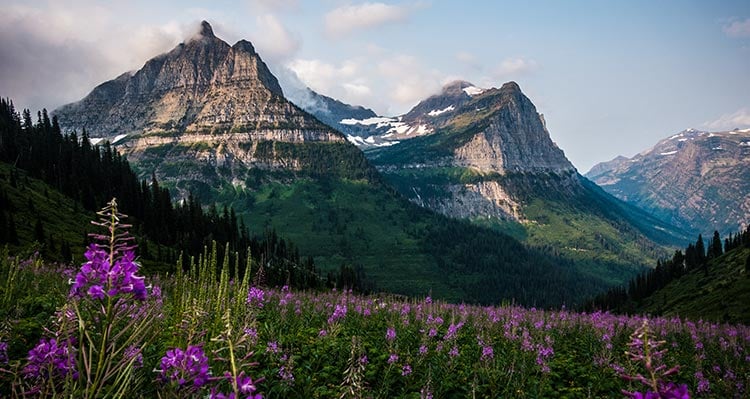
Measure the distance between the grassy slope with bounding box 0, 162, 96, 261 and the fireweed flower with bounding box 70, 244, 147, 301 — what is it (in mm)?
78148

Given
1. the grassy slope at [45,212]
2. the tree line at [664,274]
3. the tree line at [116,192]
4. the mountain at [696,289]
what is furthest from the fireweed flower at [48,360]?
the tree line at [664,274]

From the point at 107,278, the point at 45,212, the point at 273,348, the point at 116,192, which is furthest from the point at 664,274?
the point at 116,192

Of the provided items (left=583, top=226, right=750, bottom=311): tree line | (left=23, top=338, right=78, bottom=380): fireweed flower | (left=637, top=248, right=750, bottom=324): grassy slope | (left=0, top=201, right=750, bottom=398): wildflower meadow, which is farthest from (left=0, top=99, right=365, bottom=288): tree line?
(left=23, top=338, right=78, bottom=380): fireweed flower

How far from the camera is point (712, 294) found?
281ft

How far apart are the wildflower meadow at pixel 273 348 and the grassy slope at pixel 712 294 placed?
2210 inches

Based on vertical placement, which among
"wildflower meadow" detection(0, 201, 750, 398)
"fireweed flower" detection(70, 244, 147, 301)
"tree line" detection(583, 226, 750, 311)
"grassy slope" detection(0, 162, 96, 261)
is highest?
"grassy slope" detection(0, 162, 96, 261)

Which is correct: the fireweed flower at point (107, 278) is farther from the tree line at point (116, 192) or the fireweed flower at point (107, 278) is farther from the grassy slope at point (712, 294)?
the tree line at point (116, 192)

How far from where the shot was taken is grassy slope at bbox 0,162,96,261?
79312mm

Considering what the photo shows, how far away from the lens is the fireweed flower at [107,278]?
3.09 meters

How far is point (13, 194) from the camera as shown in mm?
94188

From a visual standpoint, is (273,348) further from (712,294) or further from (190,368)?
→ (712,294)

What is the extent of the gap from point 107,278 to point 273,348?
543cm

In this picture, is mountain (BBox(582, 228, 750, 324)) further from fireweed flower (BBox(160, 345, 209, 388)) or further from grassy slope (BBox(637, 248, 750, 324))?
fireweed flower (BBox(160, 345, 209, 388))

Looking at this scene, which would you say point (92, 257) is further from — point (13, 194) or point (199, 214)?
point (199, 214)
